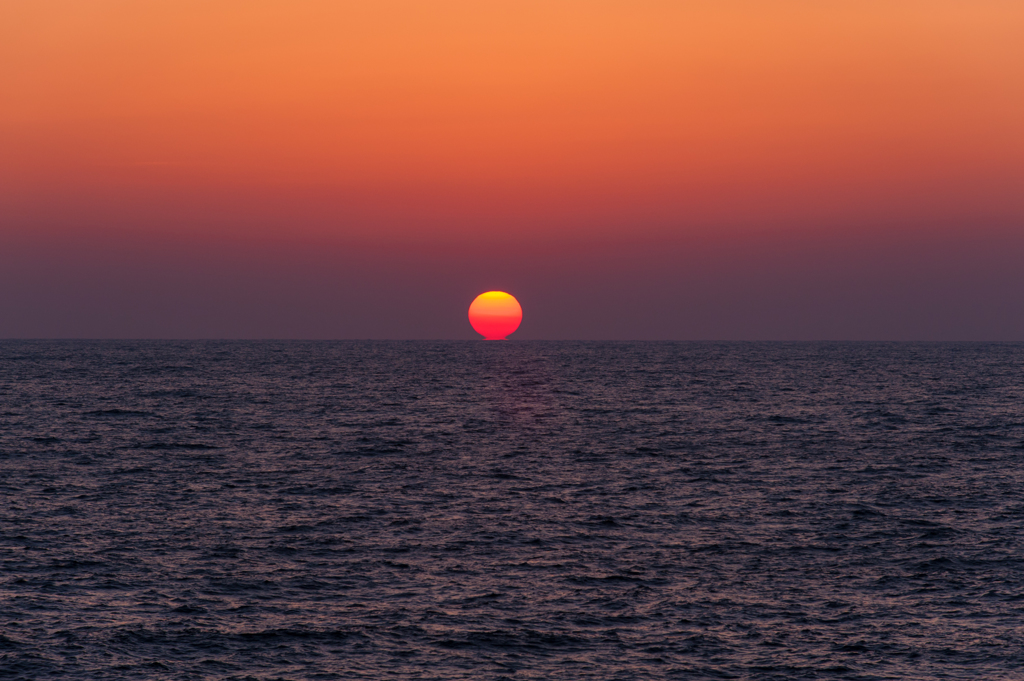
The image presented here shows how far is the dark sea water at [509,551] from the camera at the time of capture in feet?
76.7

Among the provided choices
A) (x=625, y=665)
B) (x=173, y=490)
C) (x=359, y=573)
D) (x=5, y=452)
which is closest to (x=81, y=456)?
(x=5, y=452)

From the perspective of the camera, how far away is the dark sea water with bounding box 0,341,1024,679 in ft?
76.7

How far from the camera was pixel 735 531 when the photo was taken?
120 feet

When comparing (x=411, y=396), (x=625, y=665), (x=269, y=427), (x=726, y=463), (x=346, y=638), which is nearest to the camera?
(x=625, y=665)

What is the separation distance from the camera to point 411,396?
102812 millimetres

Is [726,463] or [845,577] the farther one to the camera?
[726,463]

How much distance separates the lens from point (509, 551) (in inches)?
1309

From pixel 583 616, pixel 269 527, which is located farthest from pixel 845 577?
pixel 269 527

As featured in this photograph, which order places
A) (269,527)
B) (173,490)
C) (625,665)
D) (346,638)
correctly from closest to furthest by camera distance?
(625,665) → (346,638) → (269,527) → (173,490)

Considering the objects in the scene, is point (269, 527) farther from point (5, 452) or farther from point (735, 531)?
point (5, 452)

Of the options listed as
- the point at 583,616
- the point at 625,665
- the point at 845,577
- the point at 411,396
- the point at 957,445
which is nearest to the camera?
the point at 625,665

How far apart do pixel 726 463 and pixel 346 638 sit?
34.5m

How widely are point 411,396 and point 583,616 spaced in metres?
77.7

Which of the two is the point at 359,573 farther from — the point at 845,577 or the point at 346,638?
the point at 845,577
